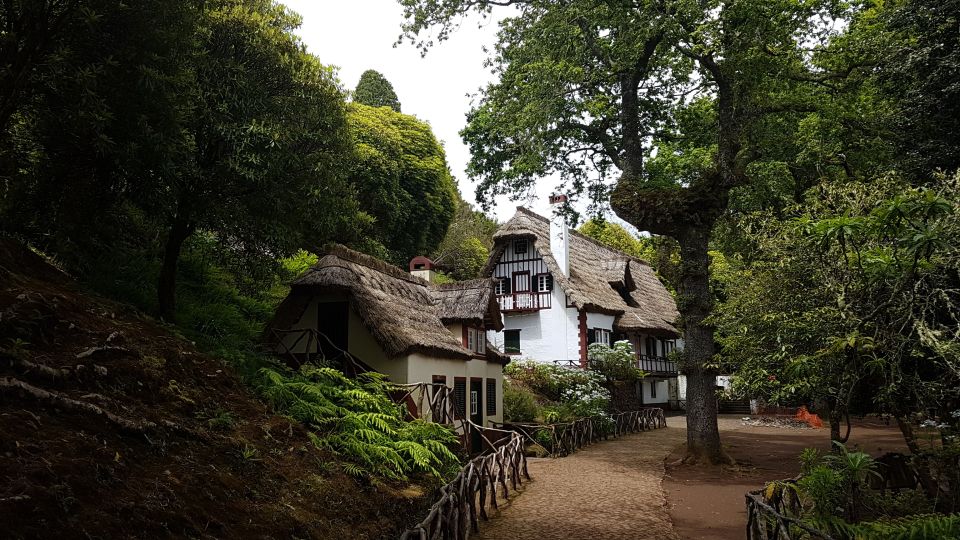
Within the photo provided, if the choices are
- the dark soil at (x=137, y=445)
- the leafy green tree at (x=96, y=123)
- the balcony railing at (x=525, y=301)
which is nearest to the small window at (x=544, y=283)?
the balcony railing at (x=525, y=301)

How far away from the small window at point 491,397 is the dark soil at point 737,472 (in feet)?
20.4

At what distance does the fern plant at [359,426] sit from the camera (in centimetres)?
1090

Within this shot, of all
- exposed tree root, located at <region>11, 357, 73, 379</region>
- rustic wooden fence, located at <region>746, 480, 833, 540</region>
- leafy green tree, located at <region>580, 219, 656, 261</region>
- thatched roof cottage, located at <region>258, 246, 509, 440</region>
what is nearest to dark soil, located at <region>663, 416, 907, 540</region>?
rustic wooden fence, located at <region>746, 480, 833, 540</region>

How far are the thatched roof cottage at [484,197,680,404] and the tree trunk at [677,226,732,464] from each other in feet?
40.8

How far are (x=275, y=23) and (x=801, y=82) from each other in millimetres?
14662

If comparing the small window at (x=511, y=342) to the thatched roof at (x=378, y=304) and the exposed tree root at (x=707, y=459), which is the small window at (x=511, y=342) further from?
the exposed tree root at (x=707, y=459)

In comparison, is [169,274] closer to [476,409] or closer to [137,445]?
[137,445]

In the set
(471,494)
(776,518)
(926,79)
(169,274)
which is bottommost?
(471,494)

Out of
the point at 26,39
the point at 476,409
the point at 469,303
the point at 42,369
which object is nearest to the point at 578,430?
the point at 476,409

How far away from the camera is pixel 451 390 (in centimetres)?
1741

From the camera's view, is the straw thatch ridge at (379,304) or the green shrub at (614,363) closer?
the straw thatch ridge at (379,304)

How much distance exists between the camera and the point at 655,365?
123 ft

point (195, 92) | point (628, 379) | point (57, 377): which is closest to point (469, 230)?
point (628, 379)

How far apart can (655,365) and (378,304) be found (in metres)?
25.5
